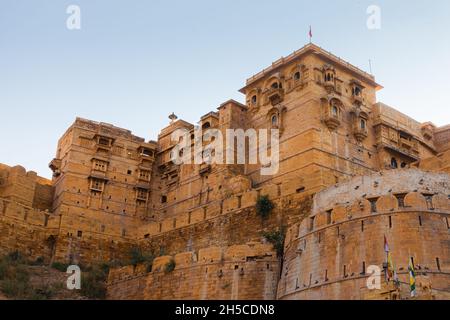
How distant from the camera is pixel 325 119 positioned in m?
38.2

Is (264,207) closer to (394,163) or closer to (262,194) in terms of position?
(262,194)

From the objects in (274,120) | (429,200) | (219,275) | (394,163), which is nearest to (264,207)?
(219,275)

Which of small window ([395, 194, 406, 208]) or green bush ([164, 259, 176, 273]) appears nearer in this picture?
small window ([395, 194, 406, 208])

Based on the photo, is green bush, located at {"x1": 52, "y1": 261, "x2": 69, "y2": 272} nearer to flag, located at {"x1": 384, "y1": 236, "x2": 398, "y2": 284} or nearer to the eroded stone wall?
the eroded stone wall

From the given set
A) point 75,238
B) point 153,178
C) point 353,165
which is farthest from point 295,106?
point 75,238

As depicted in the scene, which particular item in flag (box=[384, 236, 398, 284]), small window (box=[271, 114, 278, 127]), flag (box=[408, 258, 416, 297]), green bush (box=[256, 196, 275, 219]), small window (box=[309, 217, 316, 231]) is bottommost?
flag (box=[408, 258, 416, 297])

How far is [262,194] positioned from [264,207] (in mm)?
987

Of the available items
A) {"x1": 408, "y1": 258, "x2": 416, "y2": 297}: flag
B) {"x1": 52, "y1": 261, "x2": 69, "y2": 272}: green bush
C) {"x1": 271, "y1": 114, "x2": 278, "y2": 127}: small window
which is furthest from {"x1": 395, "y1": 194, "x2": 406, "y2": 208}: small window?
{"x1": 52, "y1": 261, "x2": 69, "y2": 272}: green bush

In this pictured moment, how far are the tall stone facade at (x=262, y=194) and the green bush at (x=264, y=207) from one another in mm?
290

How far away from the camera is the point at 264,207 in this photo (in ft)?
111

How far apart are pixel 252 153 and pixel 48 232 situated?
43.9ft

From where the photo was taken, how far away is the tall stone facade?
77.9 feet

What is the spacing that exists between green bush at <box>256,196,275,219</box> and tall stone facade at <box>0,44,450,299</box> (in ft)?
0.95
